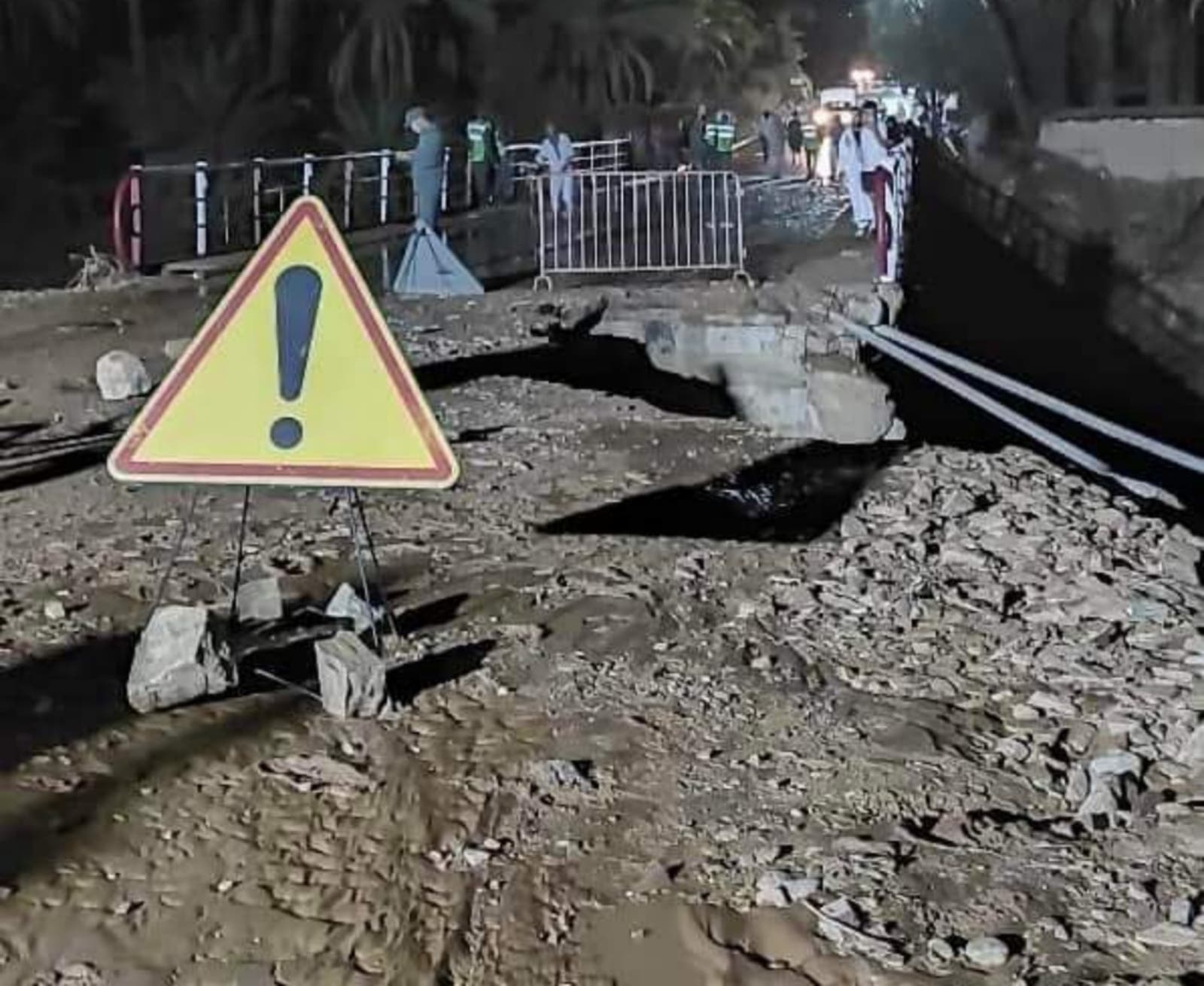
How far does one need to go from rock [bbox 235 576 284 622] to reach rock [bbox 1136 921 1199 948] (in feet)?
9.99

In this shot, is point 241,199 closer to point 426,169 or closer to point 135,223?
point 135,223

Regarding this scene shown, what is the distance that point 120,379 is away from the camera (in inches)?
402

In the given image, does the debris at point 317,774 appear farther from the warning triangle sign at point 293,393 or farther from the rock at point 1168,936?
the rock at point 1168,936

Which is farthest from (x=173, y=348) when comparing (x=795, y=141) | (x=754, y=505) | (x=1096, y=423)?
(x=795, y=141)

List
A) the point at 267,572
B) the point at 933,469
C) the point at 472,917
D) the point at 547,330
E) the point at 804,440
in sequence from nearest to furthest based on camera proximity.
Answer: the point at 472,917, the point at 267,572, the point at 933,469, the point at 804,440, the point at 547,330

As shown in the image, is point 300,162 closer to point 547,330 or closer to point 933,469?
point 547,330

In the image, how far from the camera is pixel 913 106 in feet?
171

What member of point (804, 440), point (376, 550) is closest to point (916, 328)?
point (804, 440)

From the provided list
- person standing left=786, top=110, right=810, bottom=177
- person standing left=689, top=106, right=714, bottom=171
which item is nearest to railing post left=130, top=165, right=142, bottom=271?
person standing left=689, top=106, right=714, bottom=171

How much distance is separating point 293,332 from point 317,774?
1264mm

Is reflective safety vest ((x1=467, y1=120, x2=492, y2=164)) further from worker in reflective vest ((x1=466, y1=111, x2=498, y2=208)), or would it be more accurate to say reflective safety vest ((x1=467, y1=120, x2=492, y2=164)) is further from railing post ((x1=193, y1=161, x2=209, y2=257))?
railing post ((x1=193, y1=161, x2=209, y2=257))

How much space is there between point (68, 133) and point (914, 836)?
26530 mm

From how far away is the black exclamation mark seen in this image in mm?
4992

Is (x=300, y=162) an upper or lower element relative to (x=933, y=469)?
upper
